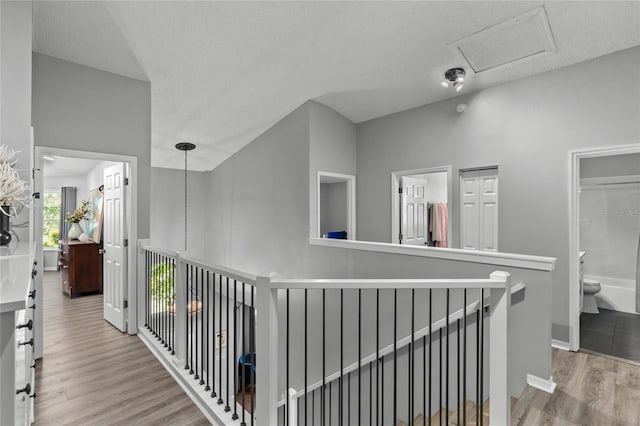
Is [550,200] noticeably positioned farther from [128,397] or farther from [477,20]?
[128,397]

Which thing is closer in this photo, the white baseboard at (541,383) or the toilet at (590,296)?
the white baseboard at (541,383)

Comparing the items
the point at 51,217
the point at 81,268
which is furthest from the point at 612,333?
the point at 51,217

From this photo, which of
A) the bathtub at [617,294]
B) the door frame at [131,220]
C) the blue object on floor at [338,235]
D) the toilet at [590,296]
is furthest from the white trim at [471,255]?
the bathtub at [617,294]

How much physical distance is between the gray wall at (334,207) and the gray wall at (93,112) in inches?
111

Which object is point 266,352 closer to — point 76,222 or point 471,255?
point 471,255

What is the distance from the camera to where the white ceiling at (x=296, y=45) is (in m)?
2.62

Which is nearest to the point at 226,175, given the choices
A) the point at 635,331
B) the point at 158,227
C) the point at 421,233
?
the point at 158,227

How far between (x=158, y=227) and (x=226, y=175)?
1689 mm

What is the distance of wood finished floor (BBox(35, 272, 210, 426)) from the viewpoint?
2066mm

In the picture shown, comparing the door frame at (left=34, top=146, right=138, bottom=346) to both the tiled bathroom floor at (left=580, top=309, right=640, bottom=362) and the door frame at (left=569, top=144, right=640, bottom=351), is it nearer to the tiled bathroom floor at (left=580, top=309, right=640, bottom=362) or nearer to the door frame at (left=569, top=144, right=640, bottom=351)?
the door frame at (left=569, top=144, right=640, bottom=351)

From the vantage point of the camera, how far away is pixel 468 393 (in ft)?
7.80

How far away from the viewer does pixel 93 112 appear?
3.24 m

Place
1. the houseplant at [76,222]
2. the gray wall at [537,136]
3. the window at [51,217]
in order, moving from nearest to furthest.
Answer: the gray wall at [537,136] → the houseplant at [76,222] → the window at [51,217]

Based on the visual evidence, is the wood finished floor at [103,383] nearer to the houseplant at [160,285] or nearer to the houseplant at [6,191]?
the houseplant at [160,285]
